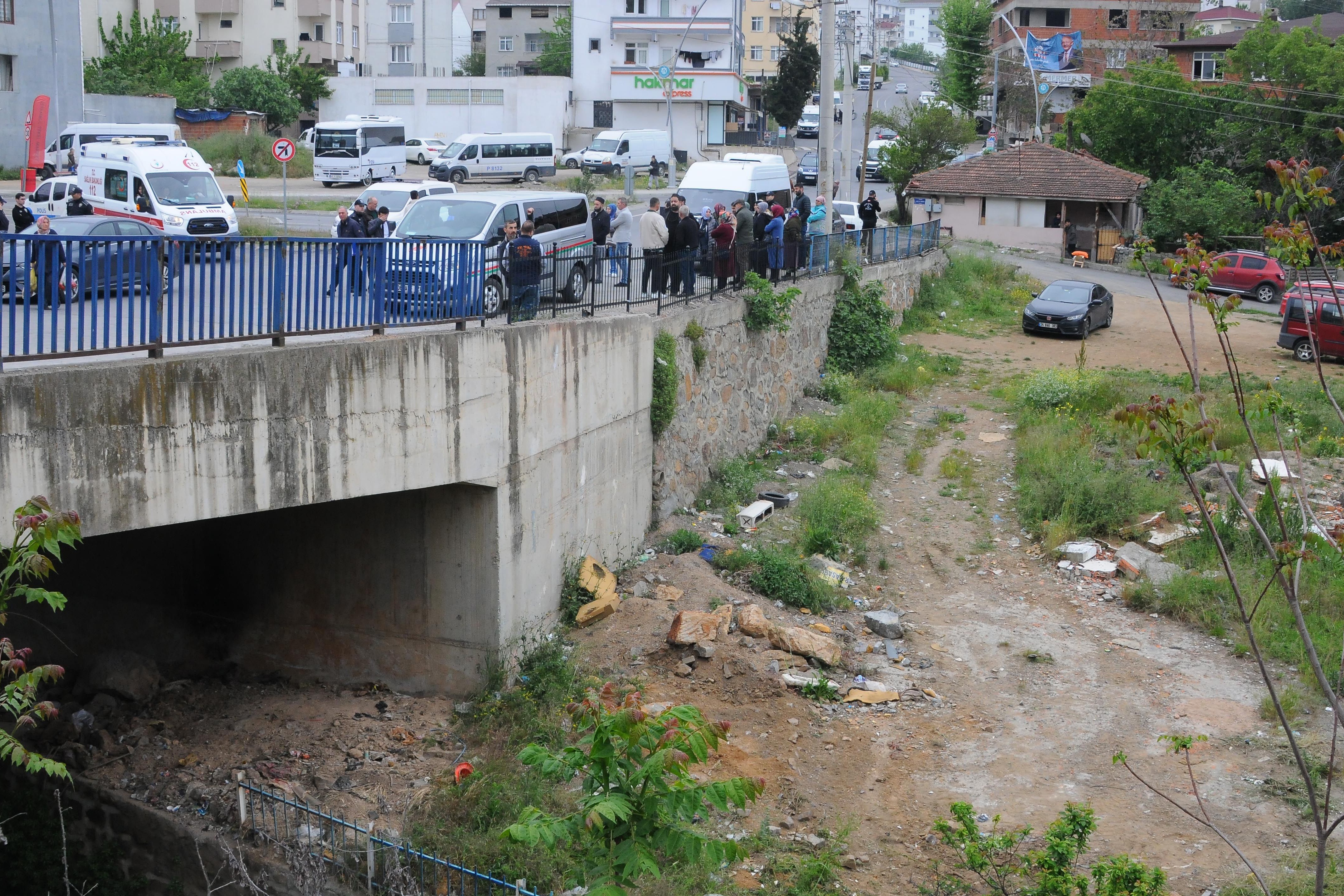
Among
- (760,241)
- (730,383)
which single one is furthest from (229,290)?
(760,241)

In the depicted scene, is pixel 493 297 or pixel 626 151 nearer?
pixel 493 297

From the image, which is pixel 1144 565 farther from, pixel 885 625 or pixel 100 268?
pixel 100 268

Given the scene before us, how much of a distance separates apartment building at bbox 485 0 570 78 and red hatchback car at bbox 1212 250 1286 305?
175ft

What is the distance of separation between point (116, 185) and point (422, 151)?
2855 centimetres

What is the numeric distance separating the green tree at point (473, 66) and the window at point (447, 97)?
20.2m

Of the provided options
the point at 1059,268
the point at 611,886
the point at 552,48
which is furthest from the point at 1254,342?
the point at 552,48

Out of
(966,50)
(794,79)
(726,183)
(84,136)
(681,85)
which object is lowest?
(726,183)

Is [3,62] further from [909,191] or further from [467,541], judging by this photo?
[467,541]

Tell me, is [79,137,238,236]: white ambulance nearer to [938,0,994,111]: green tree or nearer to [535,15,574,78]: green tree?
[535,15,574,78]: green tree

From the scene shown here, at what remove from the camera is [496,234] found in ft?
55.6

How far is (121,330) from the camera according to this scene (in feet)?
30.4

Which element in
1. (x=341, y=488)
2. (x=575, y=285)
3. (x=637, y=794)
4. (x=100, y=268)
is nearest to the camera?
(x=637, y=794)

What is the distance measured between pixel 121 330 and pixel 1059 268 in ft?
120

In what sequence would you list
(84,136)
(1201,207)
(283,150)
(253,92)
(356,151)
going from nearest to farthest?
(283,150) → (84,136) → (1201,207) → (356,151) → (253,92)
